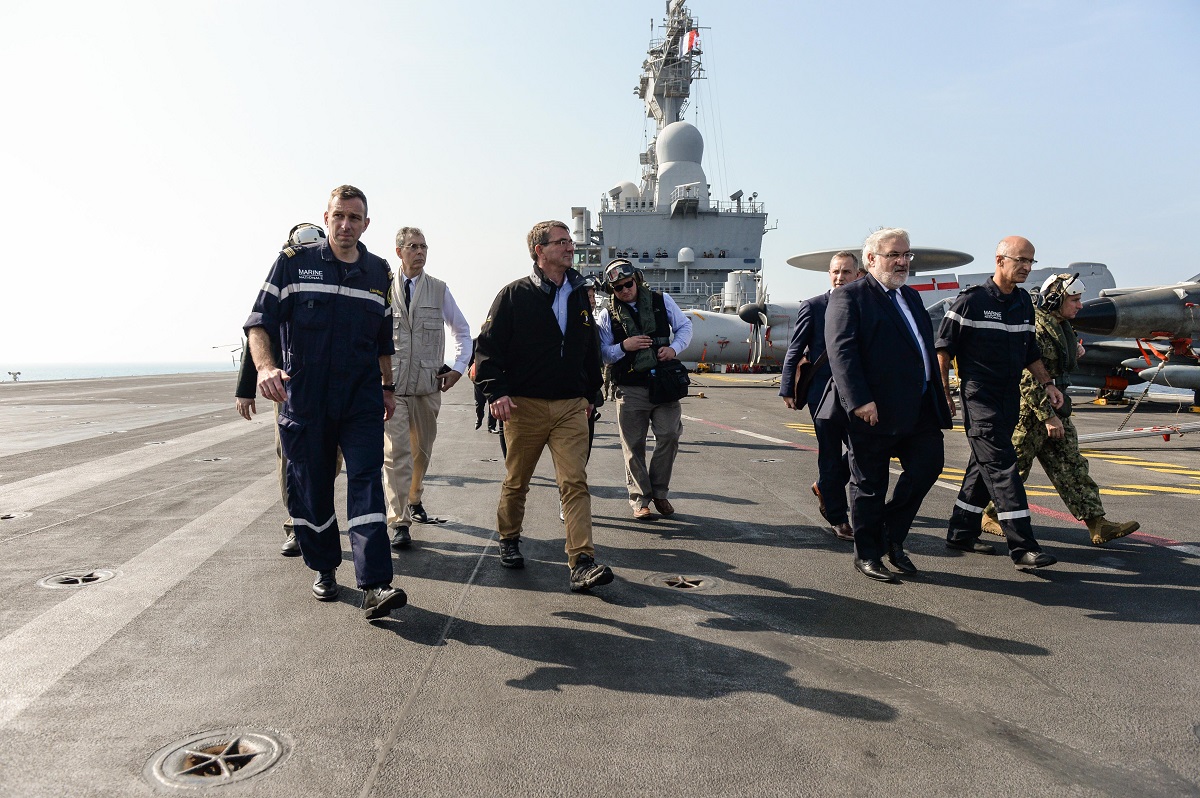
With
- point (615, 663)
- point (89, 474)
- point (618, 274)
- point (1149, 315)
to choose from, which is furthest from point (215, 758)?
point (1149, 315)

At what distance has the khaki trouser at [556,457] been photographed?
412 centimetres

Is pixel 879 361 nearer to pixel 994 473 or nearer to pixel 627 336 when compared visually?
pixel 994 473

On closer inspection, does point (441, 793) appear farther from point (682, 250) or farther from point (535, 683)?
point (682, 250)

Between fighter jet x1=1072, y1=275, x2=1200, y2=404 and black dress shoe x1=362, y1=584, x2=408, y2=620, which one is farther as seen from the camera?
fighter jet x1=1072, y1=275, x2=1200, y2=404

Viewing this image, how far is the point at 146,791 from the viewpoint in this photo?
2.06 metres

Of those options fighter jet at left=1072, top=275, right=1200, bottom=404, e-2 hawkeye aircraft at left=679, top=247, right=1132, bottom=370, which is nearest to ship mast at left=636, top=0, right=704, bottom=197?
e-2 hawkeye aircraft at left=679, top=247, right=1132, bottom=370

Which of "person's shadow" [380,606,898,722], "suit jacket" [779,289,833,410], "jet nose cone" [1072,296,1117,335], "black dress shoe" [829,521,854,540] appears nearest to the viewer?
"person's shadow" [380,606,898,722]

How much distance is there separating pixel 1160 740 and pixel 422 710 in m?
2.49

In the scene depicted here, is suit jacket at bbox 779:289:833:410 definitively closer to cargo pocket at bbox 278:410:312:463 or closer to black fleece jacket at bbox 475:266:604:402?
black fleece jacket at bbox 475:266:604:402

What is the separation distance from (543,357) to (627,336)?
1.65 m

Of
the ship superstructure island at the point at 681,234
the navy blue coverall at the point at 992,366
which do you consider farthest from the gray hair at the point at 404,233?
the ship superstructure island at the point at 681,234

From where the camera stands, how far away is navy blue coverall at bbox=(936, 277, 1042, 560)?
15.4 feet

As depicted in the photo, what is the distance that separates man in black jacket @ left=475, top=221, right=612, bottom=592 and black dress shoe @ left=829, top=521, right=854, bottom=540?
2.08 meters

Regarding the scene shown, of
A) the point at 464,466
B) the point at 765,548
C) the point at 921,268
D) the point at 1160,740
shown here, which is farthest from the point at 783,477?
the point at 921,268
